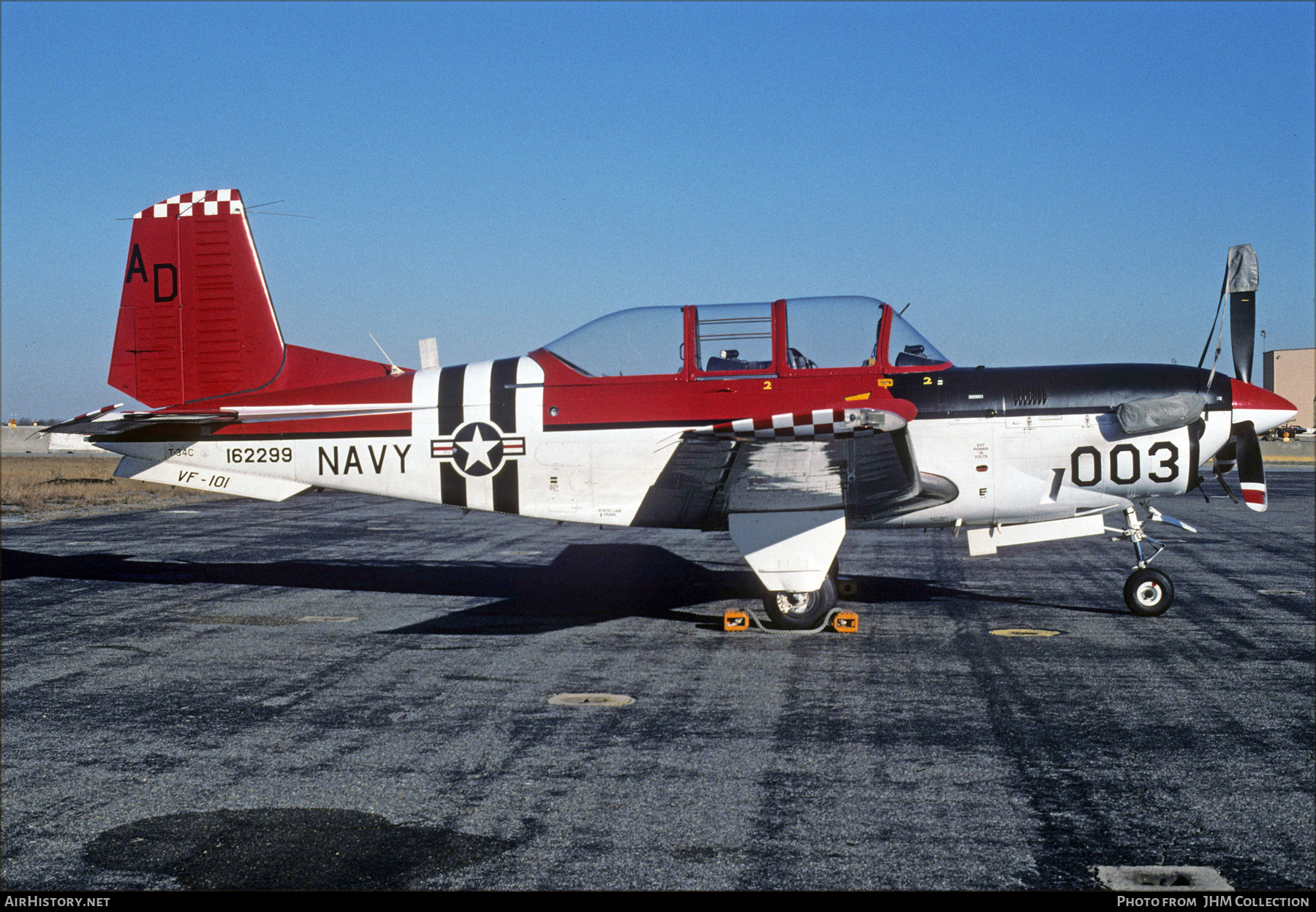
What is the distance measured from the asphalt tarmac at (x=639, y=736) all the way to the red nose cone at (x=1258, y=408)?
6.98ft

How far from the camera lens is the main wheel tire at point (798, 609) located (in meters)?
10.0

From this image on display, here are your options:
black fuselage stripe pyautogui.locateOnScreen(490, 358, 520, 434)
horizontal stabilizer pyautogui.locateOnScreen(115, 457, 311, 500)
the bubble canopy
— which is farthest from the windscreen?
horizontal stabilizer pyautogui.locateOnScreen(115, 457, 311, 500)

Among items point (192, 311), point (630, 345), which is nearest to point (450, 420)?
point (630, 345)

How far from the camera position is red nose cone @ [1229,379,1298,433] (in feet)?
33.2

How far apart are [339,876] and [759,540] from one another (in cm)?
602

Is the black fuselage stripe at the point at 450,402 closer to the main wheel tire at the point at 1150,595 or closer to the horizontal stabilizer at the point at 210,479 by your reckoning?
the horizontal stabilizer at the point at 210,479

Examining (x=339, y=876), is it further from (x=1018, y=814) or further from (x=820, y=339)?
(x=820, y=339)

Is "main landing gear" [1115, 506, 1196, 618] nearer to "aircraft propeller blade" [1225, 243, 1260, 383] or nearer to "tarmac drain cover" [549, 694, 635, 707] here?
"aircraft propeller blade" [1225, 243, 1260, 383]

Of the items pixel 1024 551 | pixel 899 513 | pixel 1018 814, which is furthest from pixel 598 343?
pixel 1024 551

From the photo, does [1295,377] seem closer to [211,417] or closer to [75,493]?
[211,417]

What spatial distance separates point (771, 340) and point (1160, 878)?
646 cm

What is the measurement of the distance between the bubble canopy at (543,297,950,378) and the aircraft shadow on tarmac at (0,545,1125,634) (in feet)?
9.26

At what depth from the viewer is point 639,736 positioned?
6.66 m

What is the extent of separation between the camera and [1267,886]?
4441mm
